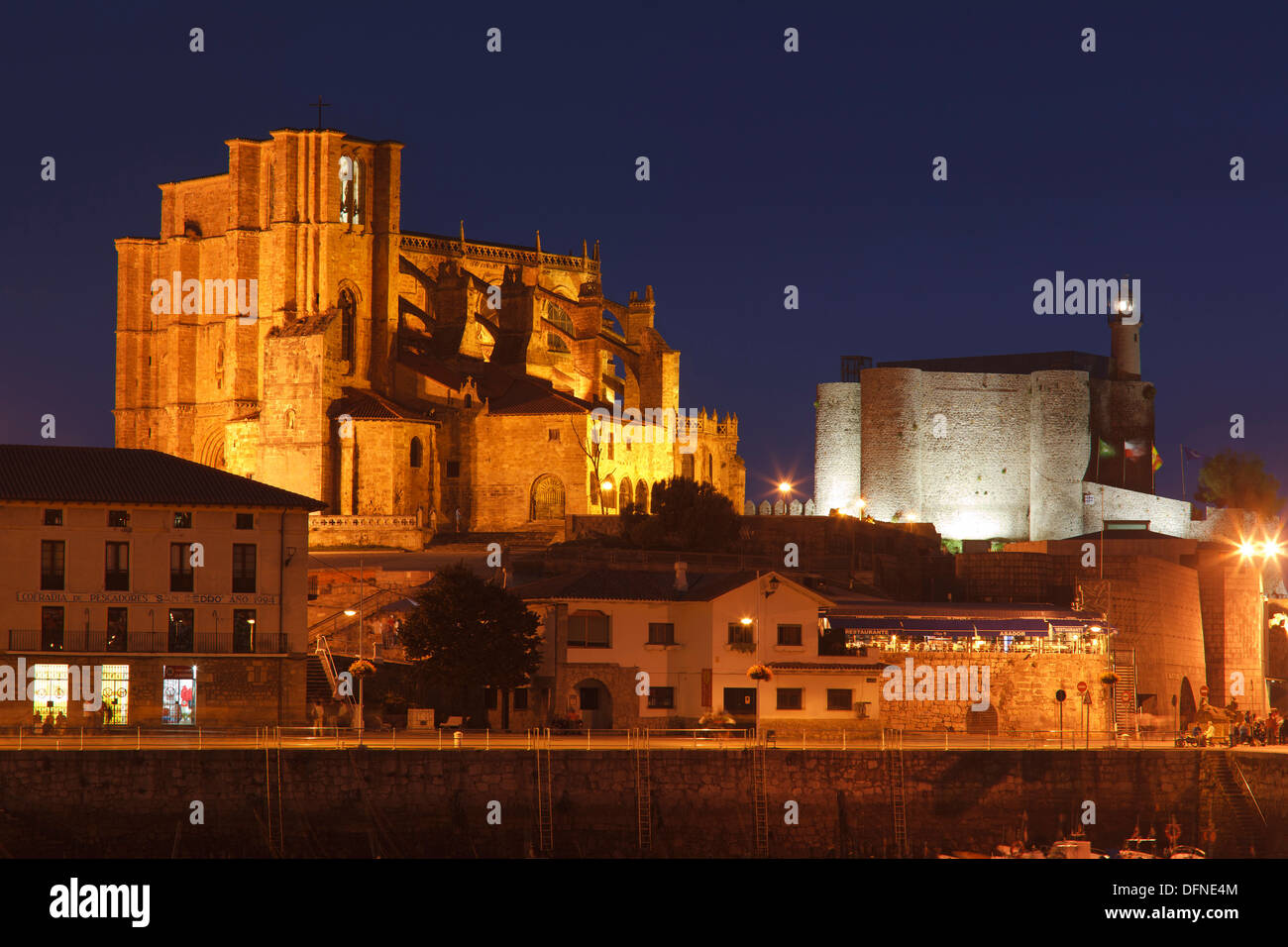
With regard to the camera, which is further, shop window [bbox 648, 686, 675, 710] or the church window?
the church window

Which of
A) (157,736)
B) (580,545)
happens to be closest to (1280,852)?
(157,736)

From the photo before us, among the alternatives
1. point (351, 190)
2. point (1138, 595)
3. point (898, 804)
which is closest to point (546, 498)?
point (351, 190)

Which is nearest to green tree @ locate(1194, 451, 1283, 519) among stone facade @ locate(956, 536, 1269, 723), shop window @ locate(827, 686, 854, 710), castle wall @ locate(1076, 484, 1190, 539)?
castle wall @ locate(1076, 484, 1190, 539)

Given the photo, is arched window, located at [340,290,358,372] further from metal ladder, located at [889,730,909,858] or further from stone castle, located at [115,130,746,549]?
metal ladder, located at [889,730,909,858]

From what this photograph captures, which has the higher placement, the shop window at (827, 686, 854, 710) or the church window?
the church window

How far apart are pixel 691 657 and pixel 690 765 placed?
36.8 ft

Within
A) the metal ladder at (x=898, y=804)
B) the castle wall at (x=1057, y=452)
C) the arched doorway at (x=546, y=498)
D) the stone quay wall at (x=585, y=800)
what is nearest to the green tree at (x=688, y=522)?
the arched doorway at (x=546, y=498)

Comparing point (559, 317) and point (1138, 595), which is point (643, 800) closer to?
point (1138, 595)

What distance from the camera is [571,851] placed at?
1642 inches

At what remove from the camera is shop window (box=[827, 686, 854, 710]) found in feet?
176

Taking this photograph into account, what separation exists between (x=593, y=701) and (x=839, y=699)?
6.46 meters

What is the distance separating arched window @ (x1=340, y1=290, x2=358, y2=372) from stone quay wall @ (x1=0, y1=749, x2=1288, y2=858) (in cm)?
4658
